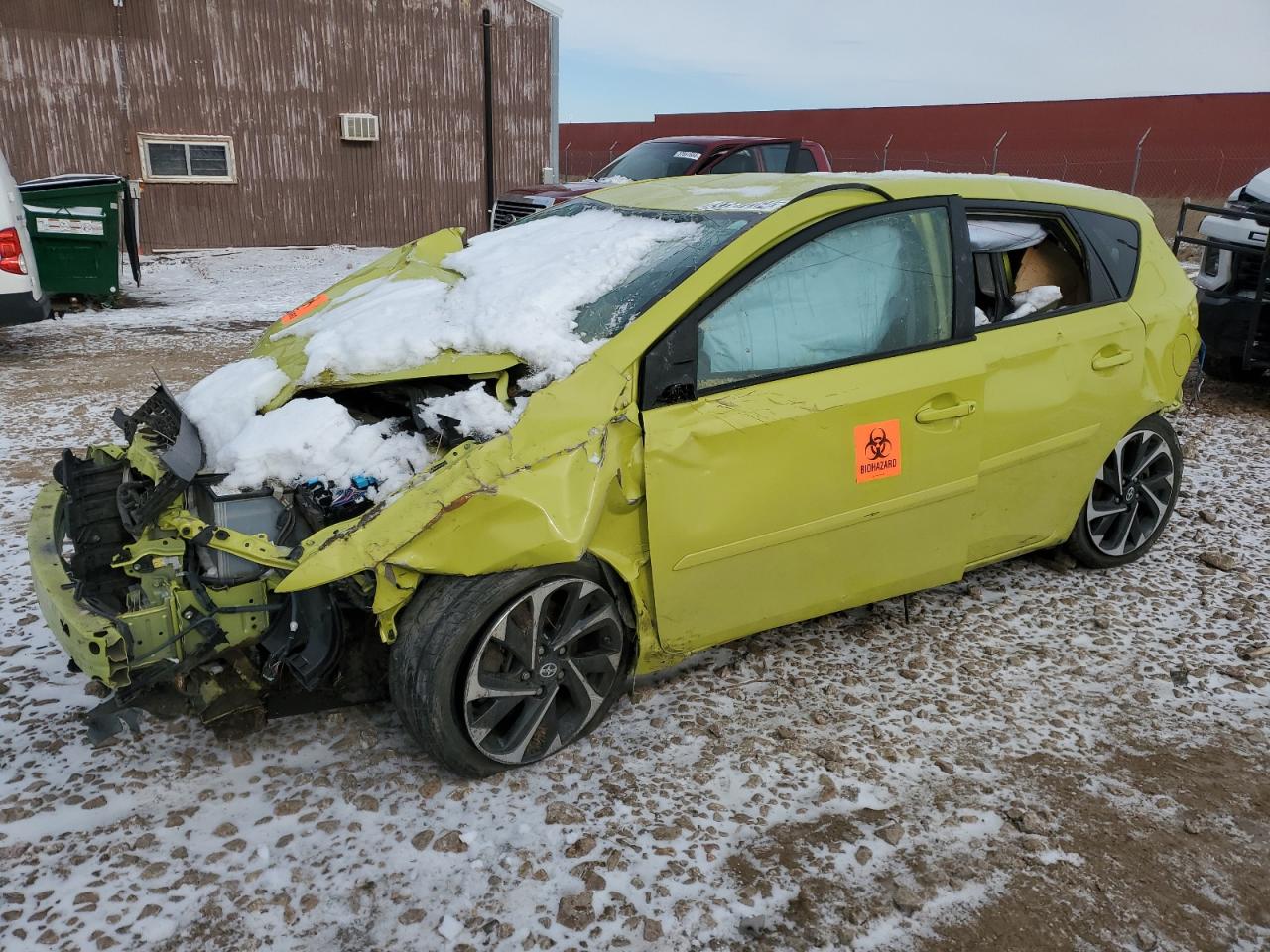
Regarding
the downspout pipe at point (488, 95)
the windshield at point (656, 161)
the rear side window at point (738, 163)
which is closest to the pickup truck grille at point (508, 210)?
the windshield at point (656, 161)

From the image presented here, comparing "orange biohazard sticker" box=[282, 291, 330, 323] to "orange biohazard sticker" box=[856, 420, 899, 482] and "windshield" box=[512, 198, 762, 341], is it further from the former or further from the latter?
"orange biohazard sticker" box=[856, 420, 899, 482]

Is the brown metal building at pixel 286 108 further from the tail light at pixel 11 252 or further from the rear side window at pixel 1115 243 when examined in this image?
the rear side window at pixel 1115 243

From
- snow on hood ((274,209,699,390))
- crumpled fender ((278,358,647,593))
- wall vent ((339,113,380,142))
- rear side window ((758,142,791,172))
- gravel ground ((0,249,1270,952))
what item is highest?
wall vent ((339,113,380,142))

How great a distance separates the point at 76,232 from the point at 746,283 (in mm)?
8614

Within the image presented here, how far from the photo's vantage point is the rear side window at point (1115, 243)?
3898 millimetres

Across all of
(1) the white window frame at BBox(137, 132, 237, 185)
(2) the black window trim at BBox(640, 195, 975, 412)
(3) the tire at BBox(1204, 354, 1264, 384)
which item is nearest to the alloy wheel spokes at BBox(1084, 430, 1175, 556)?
(2) the black window trim at BBox(640, 195, 975, 412)

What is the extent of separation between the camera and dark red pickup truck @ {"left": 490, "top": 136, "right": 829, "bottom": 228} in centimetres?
1005

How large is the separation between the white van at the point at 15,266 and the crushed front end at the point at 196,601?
555 cm

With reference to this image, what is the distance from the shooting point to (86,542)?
9.54 feet

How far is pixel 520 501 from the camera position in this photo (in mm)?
2561

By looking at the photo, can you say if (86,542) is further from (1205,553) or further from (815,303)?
(1205,553)

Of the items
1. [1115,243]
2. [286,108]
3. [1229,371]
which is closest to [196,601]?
[1115,243]

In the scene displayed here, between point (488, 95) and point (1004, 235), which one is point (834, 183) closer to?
point (1004, 235)

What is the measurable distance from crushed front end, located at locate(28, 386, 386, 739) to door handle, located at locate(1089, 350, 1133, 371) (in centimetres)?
284
